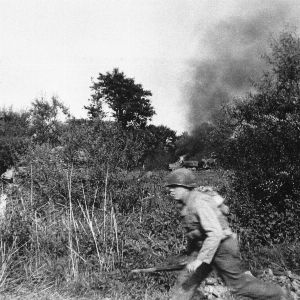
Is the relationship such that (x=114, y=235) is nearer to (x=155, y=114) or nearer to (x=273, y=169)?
(x=273, y=169)

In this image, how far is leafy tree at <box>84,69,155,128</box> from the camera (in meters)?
38.8

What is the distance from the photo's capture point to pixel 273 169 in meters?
11.4

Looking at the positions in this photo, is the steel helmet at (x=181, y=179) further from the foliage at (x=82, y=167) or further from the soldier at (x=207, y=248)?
the foliage at (x=82, y=167)

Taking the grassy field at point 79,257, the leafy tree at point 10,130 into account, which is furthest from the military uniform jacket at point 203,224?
the leafy tree at point 10,130

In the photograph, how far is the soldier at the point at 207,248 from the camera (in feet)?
10.2

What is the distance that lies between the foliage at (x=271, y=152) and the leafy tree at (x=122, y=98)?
2530cm

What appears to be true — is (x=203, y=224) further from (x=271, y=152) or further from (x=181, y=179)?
(x=271, y=152)

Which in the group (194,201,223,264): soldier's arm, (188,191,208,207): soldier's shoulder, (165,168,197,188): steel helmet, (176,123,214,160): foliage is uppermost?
(176,123,214,160): foliage

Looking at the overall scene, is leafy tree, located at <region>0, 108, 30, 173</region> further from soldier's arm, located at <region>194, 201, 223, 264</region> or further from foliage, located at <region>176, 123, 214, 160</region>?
soldier's arm, located at <region>194, 201, 223, 264</region>

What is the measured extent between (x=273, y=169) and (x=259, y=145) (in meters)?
1.12

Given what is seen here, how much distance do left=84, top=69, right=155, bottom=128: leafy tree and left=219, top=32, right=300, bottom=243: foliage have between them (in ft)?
83.0

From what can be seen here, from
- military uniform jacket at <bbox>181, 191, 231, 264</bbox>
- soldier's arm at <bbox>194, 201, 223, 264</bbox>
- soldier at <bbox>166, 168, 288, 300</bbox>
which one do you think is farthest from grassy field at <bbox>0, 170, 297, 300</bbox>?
soldier's arm at <bbox>194, 201, 223, 264</bbox>

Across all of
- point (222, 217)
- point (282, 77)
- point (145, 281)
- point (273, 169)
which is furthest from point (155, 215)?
point (282, 77)

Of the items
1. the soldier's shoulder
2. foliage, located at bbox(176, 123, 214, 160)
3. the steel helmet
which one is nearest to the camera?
the soldier's shoulder
